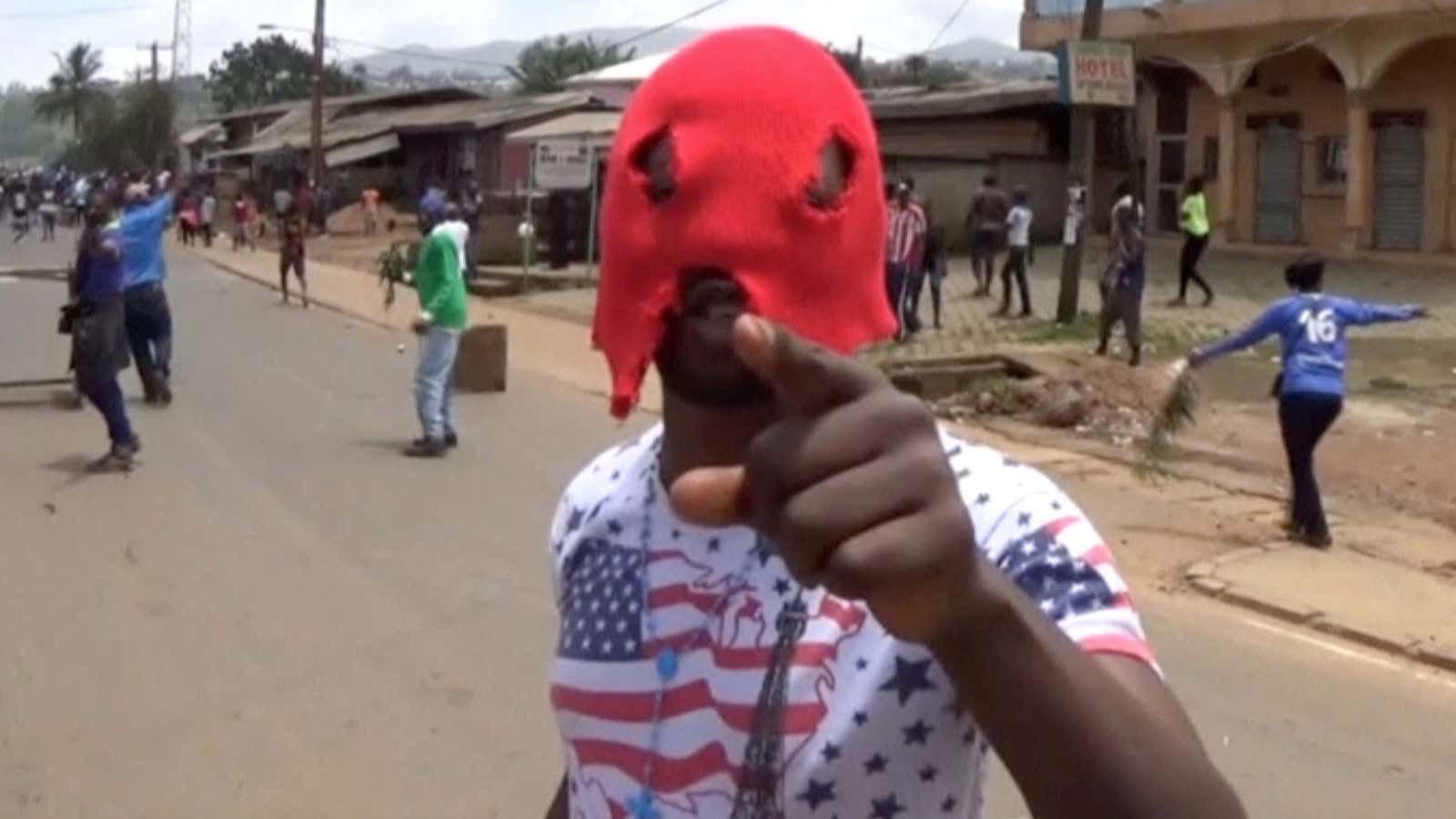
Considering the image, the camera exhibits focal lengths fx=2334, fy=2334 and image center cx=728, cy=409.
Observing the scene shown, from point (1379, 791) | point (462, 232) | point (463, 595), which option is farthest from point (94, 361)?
point (1379, 791)

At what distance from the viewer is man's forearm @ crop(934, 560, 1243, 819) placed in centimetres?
164

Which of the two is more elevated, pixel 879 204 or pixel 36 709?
pixel 879 204

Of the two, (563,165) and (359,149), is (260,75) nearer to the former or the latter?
(359,149)

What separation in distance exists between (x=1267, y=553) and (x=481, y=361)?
27.6 ft

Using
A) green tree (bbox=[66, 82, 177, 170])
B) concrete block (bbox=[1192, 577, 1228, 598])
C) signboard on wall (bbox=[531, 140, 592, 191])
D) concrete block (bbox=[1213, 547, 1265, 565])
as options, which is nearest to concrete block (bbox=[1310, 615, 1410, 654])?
concrete block (bbox=[1192, 577, 1228, 598])

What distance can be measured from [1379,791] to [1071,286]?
654 inches

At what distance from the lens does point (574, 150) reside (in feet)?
101

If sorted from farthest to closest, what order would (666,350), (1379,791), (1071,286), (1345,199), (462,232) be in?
(1345,199)
(1071,286)
(462,232)
(1379,791)
(666,350)

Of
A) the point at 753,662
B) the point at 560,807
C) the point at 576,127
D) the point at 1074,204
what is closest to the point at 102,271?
the point at 1074,204

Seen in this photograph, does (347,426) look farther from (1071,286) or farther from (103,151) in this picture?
(103,151)

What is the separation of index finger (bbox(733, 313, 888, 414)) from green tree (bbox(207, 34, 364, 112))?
11135 cm

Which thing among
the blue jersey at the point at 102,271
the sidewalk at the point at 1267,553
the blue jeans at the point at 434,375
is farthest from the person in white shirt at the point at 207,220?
the blue jeans at the point at 434,375

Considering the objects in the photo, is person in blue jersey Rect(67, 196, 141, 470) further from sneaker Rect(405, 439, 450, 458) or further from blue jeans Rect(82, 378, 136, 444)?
sneaker Rect(405, 439, 450, 458)

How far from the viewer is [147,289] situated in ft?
55.2
